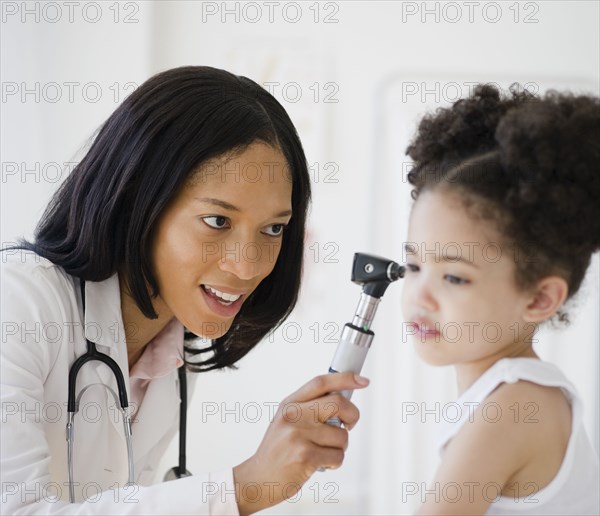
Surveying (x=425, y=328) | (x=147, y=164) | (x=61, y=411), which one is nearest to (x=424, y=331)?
(x=425, y=328)

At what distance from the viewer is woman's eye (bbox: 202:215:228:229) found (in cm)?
112

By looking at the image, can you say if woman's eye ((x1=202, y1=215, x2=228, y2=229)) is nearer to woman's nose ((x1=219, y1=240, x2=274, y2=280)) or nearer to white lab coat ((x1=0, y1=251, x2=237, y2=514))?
woman's nose ((x1=219, y1=240, x2=274, y2=280))

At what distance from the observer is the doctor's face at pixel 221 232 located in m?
1.10

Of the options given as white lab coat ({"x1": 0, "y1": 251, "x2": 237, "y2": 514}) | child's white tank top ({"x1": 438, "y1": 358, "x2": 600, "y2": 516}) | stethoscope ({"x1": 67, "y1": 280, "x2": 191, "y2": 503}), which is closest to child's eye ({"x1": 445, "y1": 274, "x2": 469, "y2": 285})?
child's white tank top ({"x1": 438, "y1": 358, "x2": 600, "y2": 516})

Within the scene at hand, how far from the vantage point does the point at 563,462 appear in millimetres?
864

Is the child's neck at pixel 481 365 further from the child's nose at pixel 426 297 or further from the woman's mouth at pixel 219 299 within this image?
the woman's mouth at pixel 219 299

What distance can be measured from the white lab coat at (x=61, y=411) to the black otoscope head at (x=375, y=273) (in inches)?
12.2

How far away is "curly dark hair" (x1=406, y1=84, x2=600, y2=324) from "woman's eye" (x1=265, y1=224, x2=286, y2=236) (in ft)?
1.05

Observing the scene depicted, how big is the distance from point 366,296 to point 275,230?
0.37 m

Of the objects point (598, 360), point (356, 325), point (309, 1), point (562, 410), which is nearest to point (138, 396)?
point (356, 325)

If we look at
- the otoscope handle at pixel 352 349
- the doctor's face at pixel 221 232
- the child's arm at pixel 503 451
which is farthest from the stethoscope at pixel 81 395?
the child's arm at pixel 503 451

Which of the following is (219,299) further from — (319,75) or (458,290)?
(319,75)

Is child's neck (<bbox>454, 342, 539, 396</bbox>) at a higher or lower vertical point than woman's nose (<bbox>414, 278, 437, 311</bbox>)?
lower

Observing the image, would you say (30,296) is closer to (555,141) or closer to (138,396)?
(138,396)
